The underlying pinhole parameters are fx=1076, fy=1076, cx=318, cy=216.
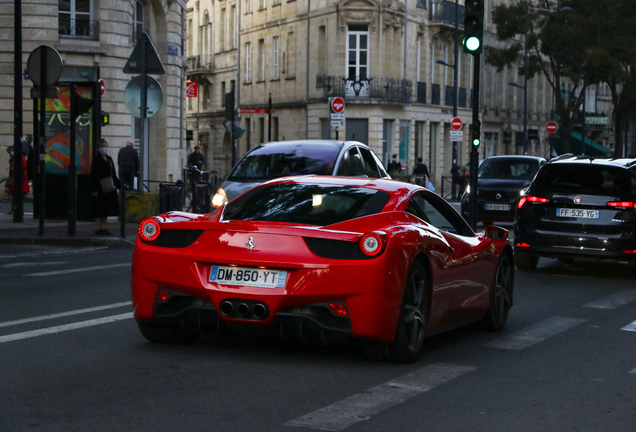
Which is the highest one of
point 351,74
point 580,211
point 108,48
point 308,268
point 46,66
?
point 351,74

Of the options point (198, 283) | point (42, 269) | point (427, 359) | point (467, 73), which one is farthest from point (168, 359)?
point (467, 73)

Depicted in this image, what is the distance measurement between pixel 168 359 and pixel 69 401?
1.33 metres

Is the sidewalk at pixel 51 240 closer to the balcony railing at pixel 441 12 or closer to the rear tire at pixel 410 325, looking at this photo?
the rear tire at pixel 410 325

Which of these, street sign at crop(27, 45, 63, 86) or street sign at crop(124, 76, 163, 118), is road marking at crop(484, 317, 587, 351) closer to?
street sign at crop(124, 76, 163, 118)

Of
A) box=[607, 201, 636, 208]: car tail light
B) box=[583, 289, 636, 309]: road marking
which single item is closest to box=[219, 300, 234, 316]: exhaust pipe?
box=[583, 289, 636, 309]: road marking

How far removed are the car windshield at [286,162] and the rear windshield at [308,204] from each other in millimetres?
7755

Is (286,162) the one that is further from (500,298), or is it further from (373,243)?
(373,243)

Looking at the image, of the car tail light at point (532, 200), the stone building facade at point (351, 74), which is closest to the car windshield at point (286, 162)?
the car tail light at point (532, 200)

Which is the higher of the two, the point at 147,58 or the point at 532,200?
the point at 147,58

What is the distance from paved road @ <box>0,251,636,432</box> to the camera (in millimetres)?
5375

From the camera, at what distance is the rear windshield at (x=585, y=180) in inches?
527

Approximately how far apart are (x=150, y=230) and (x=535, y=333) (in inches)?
133

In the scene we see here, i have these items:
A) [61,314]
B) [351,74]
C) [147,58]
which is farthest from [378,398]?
[351,74]

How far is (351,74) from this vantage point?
2032 inches
